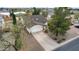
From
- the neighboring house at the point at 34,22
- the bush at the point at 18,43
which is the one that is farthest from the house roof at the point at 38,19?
the bush at the point at 18,43

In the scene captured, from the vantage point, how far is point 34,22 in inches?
98.3

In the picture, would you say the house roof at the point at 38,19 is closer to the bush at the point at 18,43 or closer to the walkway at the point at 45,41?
the walkway at the point at 45,41

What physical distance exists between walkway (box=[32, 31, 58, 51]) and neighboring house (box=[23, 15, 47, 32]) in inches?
2.6

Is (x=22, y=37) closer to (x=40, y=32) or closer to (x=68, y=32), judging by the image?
(x=40, y=32)

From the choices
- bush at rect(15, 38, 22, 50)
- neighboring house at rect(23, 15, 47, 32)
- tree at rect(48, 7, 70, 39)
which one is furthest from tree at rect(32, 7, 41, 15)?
bush at rect(15, 38, 22, 50)

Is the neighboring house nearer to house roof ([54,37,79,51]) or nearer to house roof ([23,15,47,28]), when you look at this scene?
house roof ([23,15,47,28])

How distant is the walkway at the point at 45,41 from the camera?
2.48m

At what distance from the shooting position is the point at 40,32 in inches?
97.7

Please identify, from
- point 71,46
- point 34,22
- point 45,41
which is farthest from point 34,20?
point 71,46

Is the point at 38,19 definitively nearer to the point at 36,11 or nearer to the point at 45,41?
the point at 36,11

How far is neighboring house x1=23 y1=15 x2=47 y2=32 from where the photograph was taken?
2.49 metres

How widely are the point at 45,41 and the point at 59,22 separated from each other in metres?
0.26

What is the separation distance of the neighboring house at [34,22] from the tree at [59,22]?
9cm
